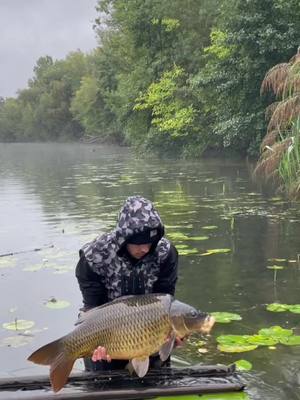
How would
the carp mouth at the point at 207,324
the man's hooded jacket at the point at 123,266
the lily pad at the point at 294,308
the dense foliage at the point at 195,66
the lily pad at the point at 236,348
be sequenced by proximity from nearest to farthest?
1. the carp mouth at the point at 207,324
2. the man's hooded jacket at the point at 123,266
3. the lily pad at the point at 236,348
4. the lily pad at the point at 294,308
5. the dense foliage at the point at 195,66

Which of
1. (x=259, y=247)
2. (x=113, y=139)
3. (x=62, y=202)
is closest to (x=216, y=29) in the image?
(x=62, y=202)

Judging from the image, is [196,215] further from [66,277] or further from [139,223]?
[139,223]

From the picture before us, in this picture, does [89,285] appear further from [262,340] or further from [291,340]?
[291,340]

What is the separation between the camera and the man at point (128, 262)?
141 inches

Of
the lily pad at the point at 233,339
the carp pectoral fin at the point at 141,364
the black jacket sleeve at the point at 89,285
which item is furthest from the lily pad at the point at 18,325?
the carp pectoral fin at the point at 141,364

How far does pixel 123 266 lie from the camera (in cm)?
381

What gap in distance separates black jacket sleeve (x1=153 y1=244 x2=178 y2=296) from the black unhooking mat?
537 millimetres

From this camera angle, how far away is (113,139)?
210 ft

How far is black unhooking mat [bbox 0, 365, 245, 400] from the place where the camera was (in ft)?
12.4

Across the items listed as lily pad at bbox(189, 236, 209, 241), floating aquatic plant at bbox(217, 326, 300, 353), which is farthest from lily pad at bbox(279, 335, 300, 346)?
lily pad at bbox(189, 236, 209, 241)

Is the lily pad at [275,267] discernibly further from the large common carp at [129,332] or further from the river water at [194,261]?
the large common carp at [129,332]

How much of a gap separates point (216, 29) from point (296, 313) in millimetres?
23180

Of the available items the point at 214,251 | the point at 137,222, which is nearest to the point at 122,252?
the point at 137,222

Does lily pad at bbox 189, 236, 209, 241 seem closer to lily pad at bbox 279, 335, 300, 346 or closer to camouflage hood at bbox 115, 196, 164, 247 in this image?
lily pad at bbox 279, 335, 300, 346
